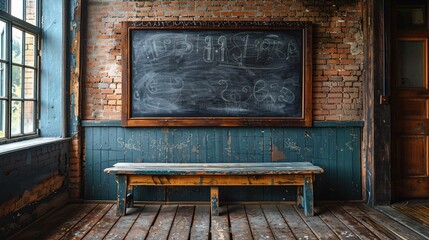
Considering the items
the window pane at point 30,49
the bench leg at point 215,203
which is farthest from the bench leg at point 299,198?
the window pane at point 30,49

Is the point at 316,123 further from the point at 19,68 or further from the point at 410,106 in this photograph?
the point at 19,68

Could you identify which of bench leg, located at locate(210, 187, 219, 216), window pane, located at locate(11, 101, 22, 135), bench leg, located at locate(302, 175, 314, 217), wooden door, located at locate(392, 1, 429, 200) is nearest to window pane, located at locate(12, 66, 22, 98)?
window pane, located at locate(11, 101, 22, 135)

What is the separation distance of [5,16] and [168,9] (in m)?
1.88

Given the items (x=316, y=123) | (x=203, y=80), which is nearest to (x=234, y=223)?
(x=316, y=123)

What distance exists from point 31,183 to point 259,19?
3.36 meters

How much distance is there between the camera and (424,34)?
447 cm

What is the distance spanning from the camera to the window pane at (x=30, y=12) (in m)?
4.12

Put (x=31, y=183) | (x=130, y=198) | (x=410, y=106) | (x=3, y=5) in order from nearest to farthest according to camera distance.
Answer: (x=3, y=5)
(x=31, y=183)
(x=130, y=198)
(x=410, y=106)

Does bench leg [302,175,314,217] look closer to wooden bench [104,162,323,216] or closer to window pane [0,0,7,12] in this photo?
wooden bench [104,162,323,216]

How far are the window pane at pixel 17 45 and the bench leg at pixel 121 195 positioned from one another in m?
1.74

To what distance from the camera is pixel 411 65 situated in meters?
4.54

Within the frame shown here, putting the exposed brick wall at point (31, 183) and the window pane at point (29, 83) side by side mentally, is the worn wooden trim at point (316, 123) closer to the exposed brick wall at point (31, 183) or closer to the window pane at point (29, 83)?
the exposed brick wall at point (31, 183)

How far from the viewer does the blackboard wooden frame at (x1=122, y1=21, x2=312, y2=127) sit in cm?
448

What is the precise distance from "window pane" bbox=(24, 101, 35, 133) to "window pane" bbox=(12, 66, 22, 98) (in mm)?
205
